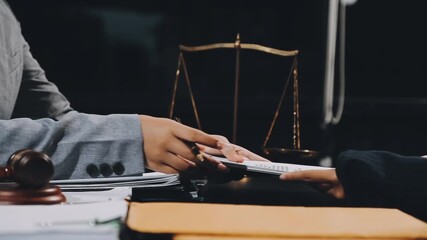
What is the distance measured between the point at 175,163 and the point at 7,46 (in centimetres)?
73

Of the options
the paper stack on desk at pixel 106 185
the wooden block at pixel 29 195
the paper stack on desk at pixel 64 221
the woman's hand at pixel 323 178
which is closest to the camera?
the paper stack on desk at pixel 64 221

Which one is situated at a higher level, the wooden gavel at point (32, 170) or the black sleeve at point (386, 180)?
the wooden gavel at point (32, 170)

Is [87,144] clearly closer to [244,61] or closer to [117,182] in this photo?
[117,182]

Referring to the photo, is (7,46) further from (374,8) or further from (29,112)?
(374,8)

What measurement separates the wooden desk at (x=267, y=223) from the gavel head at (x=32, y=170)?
14 centimetres

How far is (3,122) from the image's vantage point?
34.5 inches

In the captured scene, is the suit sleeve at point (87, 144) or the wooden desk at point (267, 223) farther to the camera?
the suit sleeve at point (87, 144)

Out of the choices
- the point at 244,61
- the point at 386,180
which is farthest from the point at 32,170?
the point at 244,61

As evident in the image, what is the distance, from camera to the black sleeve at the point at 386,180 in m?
0.68

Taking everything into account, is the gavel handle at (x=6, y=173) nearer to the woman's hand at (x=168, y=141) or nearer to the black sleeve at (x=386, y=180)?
Answer: the woman's hand at (x=168, y=141)

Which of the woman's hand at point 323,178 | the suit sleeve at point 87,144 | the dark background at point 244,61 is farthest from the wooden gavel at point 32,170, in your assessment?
the dark background at point 244,61

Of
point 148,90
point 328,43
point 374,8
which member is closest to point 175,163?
point 148,90

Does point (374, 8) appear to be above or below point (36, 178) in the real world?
above

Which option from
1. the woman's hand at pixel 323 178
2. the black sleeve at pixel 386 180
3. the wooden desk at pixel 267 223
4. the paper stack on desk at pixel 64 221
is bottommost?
the woman's hand at pixel 323 178
